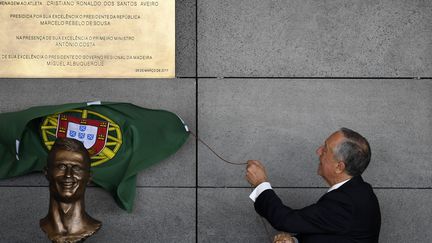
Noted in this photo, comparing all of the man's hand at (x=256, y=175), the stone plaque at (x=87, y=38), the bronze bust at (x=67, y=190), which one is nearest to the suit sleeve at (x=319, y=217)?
the man's hand at (x=256, y=175)

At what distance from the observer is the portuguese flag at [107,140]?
163 inches

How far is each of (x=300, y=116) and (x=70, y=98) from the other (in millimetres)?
1532

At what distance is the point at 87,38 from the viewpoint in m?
4.33

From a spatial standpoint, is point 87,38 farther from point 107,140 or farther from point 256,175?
point 256,175

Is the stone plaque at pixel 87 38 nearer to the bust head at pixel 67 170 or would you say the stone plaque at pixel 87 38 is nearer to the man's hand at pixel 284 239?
the bust head at pixel 67 170

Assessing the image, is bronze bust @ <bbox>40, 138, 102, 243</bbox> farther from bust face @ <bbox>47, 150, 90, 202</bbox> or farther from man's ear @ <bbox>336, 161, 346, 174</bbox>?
man's ear @ <bbox>336, 161, 346, 174</bbox>

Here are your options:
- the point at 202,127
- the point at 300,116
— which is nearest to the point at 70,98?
the point at 202,127

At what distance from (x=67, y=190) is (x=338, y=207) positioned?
1404 mm

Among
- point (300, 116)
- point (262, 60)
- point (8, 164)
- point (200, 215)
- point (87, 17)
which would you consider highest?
point (87, 17)

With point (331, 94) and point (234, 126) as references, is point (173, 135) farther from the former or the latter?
point (331, 94)

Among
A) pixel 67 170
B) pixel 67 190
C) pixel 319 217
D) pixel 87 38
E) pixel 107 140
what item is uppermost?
pixel 87 38

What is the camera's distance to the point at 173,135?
4.20m

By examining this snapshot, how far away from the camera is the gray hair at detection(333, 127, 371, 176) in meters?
3.41

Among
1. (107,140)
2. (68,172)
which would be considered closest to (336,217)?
(68,172)
